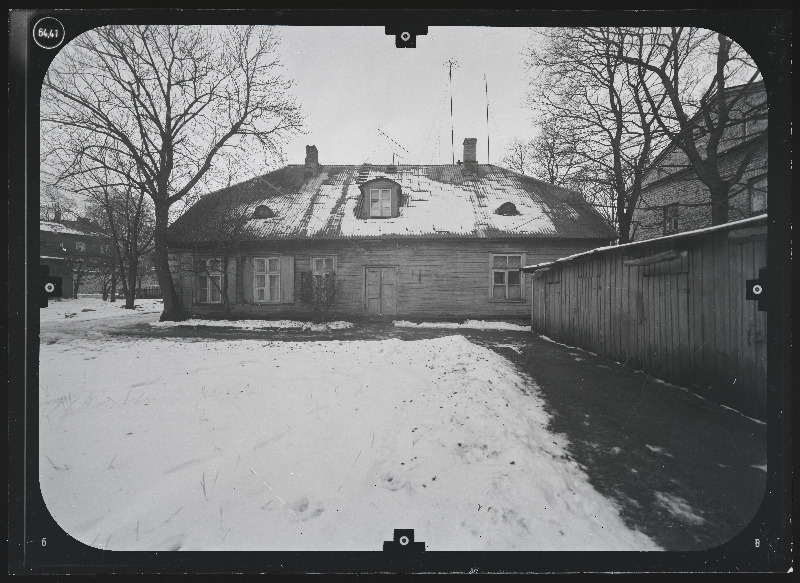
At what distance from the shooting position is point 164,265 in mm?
2072

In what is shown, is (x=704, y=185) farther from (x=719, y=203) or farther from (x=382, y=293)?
(x=382, y=293)

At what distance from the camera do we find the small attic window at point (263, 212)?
7.48 feet

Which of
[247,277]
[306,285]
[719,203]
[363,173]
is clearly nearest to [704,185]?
[719,203]

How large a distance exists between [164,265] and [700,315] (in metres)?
3.70

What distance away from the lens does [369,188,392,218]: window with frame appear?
3345 millimetres

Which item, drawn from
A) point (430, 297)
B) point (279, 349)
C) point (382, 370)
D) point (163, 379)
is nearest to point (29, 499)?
point (163, 379)

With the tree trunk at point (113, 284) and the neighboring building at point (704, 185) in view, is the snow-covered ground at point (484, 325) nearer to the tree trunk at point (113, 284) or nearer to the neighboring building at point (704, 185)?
the neighboring building at point (704, 185)

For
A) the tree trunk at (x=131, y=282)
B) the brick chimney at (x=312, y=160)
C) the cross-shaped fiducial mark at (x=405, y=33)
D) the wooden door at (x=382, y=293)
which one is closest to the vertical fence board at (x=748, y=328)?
the cross-shaped fiducial mark at (x=405, y=33)

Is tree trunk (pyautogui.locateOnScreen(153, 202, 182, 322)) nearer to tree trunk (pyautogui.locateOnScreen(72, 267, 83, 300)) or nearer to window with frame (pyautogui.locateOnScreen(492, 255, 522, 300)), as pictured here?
tree trunk (pyautogui.locateOnScreen(72, 267, 83, 300))

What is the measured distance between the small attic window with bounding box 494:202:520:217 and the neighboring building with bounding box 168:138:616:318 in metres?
0.02

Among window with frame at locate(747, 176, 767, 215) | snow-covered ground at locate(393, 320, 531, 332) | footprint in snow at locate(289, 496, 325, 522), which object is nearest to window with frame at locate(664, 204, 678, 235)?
window with frame at locate(747, 176, 767, 215)

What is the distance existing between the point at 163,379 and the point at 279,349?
140 cm

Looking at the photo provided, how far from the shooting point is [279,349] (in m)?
3.39

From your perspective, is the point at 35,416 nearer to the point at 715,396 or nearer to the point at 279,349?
the point at 279,349
